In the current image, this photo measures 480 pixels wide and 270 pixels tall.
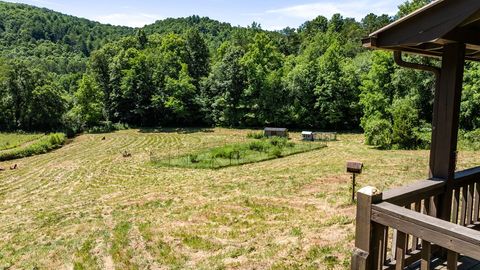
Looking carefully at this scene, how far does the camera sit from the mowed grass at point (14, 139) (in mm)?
40000

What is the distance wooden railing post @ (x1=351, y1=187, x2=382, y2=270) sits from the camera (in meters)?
3.66

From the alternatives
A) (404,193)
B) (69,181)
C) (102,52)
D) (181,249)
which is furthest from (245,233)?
(102,52)

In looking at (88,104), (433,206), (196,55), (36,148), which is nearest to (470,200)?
(433,206)

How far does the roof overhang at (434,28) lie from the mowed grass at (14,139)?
141 feet

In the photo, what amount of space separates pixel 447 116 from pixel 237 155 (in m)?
23.5

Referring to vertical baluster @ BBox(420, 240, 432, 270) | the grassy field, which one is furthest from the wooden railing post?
the grassy field

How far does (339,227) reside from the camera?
846cm

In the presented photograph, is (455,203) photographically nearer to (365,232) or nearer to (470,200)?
(470,200)

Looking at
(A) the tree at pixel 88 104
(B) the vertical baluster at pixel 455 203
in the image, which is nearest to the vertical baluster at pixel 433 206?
(B) the vertical baluster at pixel 455 203

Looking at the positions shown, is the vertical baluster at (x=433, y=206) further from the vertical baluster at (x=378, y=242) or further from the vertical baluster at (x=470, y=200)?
the vertical baluster at (x=378, y=242)

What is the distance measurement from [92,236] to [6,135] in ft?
150

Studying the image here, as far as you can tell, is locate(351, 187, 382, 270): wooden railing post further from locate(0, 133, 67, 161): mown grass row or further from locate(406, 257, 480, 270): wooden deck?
locate(0, 133, 67, 161): mown grass row

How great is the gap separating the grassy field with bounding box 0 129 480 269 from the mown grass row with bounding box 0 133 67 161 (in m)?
12.1

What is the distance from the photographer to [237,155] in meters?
27.5
